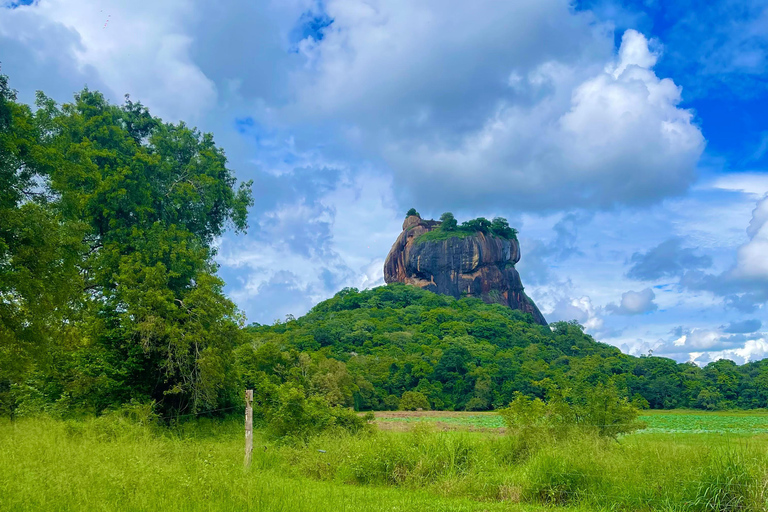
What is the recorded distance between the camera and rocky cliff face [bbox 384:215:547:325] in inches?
4018

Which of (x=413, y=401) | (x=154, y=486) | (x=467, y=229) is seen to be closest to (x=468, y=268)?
(x=467, y=229)

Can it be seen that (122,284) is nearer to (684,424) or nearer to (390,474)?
(390,474)

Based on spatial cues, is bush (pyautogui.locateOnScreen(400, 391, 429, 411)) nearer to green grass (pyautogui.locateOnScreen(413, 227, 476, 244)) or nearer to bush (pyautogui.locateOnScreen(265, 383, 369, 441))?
bush (pyautogui.locateOnScreen(265, 383, 369, 441))

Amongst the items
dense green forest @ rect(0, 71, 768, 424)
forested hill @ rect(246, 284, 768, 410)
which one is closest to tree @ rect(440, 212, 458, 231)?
forested hill @ rect(246, 284, 768, 410)

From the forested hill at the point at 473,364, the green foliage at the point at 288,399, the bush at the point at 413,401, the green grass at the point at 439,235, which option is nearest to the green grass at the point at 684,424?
the forested hill at the point at 473,364

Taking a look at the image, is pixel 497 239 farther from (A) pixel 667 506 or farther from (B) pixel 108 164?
(A) pixel 667 506

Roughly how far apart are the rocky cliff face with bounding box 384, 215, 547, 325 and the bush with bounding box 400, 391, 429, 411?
54081 mm

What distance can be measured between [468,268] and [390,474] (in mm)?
91616

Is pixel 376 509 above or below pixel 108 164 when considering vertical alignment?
below

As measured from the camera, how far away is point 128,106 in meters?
23.9

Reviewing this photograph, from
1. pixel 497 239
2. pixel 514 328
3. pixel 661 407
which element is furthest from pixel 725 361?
pixel 497 239

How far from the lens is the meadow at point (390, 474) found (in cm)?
795

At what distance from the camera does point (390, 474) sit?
11.9 m

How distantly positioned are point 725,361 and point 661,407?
19.0 m
